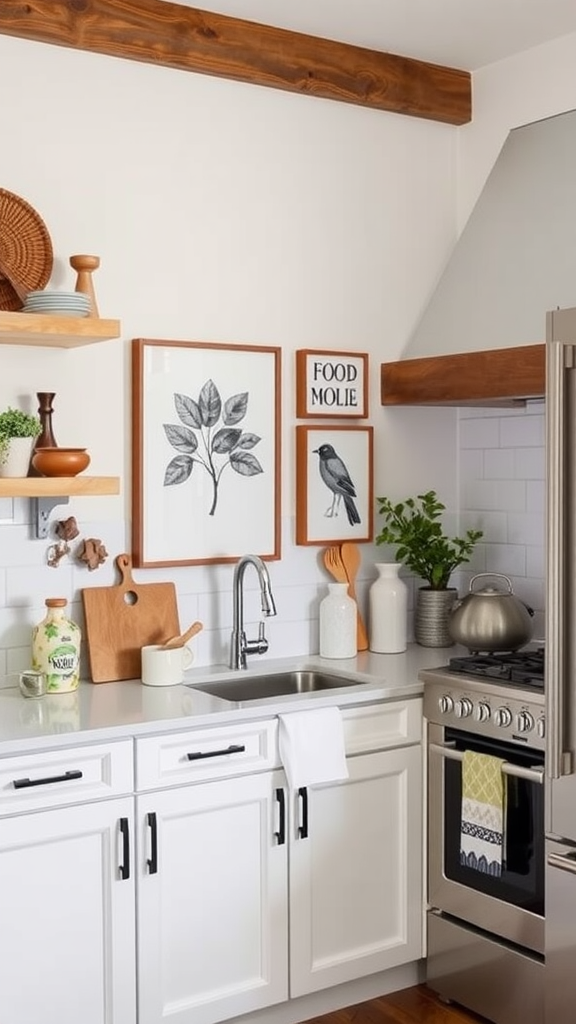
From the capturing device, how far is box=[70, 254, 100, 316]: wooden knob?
3189 millimetres

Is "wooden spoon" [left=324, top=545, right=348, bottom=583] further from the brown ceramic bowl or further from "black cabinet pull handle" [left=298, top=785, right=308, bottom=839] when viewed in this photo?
the brown ceramic bowl

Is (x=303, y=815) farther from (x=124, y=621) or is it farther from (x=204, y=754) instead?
(x=124, y=621)

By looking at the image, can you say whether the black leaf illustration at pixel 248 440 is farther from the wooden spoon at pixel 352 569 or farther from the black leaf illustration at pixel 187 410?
the wooden spoon at pixel 352 569

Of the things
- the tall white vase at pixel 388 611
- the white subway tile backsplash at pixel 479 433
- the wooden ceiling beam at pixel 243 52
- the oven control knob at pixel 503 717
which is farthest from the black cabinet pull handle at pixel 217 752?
the wooden ceiling beam at pixel 243 52

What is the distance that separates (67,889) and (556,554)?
4.60 ft

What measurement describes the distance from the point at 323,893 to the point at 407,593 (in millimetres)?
1144

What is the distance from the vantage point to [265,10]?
3.50 meters

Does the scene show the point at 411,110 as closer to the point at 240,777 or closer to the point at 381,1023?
the point at 240,777

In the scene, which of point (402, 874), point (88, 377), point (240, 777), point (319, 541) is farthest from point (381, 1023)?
point (88, 377)

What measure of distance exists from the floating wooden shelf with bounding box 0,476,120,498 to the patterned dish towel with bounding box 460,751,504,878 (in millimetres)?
1224

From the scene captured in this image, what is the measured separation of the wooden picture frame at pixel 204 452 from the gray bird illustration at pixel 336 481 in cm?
18

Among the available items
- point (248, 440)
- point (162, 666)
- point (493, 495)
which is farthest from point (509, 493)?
point (162, 666)

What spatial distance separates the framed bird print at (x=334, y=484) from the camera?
385 cm

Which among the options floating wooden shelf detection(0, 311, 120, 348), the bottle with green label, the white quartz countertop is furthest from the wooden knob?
the white quartz countertop
